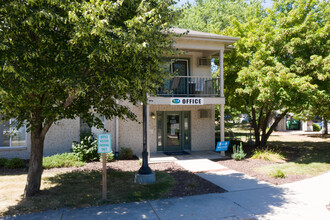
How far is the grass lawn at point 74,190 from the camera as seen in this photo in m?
5.40

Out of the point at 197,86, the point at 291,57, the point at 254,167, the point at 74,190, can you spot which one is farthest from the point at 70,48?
the point at 291,57

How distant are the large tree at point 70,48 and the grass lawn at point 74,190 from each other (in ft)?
1.77

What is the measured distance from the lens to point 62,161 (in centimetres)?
921

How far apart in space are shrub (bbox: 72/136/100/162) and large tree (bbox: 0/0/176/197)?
3795 millimetres

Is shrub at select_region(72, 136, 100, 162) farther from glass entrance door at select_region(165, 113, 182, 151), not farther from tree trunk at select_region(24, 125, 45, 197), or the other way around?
glass entrance door at select_region(165, 113, 182, 151)

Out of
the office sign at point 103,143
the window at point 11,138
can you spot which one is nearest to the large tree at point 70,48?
the office sign at point 103,143

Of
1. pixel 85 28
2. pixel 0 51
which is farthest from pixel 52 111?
pixel 85 28

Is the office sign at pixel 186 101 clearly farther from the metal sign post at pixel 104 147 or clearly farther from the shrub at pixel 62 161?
the metal sign post at pixel 104 147

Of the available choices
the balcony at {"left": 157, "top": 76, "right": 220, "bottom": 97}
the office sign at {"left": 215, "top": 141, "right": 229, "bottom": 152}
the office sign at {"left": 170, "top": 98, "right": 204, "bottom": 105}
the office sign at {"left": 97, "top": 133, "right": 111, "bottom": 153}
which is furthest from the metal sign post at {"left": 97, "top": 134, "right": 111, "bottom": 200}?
the office sign at {"left": 215, "top": 141, "right": 229, "bottom": 152}

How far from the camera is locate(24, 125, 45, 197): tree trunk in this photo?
5.86 metres

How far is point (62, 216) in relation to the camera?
15.8 ft

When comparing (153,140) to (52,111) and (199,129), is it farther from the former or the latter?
(52,111)

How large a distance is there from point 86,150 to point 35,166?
3.78 m

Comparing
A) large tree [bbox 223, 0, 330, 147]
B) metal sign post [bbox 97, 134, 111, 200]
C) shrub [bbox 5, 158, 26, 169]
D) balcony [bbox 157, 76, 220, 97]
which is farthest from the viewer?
balcony [bbox 157, 76, 220, 97]
